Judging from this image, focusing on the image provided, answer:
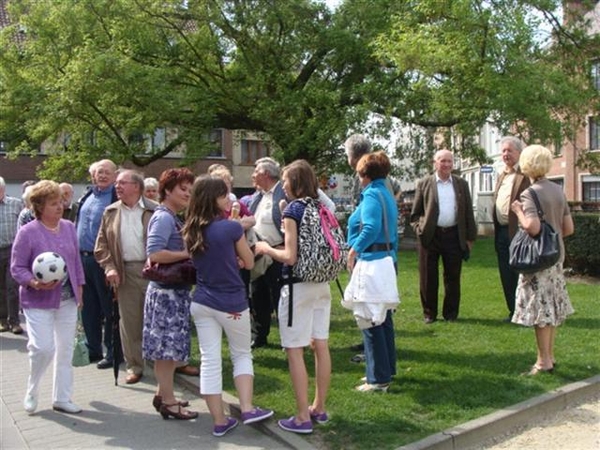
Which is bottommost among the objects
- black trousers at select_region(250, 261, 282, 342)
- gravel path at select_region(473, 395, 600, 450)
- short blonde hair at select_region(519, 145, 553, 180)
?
gravel path at select_region(473, 395, 600, 450)

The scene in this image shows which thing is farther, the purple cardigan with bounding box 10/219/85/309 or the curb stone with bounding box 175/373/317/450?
the purple cardigan with bounding box 10/219/85/309

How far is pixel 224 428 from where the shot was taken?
427 cm

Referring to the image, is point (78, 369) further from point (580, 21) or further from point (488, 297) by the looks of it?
point (580, 21)

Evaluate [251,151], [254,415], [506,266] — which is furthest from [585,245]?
[251,151]

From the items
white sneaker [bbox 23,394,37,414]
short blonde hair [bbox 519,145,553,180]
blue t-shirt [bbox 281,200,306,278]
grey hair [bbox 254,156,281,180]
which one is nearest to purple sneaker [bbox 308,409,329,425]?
blue t-shirt [bbox 281,200,306,278]

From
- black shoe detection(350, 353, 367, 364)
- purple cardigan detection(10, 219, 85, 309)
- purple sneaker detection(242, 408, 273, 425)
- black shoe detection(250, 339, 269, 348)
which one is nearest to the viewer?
purple sneaker detection(242, 408, 273, 425)

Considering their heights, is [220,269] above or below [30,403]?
above

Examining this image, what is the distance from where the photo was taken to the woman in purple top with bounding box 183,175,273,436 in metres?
4.02

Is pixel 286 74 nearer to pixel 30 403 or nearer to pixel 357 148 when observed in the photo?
pixel 357 148

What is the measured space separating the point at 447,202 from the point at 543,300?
2.31m

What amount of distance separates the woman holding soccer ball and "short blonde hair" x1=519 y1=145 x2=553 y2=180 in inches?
155

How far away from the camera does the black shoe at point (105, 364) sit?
20.4 feet

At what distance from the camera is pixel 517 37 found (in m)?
13.6

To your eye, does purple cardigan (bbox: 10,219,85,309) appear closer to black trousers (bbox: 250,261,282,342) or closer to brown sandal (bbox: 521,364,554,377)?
black trousers (bbox: 250,261,282,342)
